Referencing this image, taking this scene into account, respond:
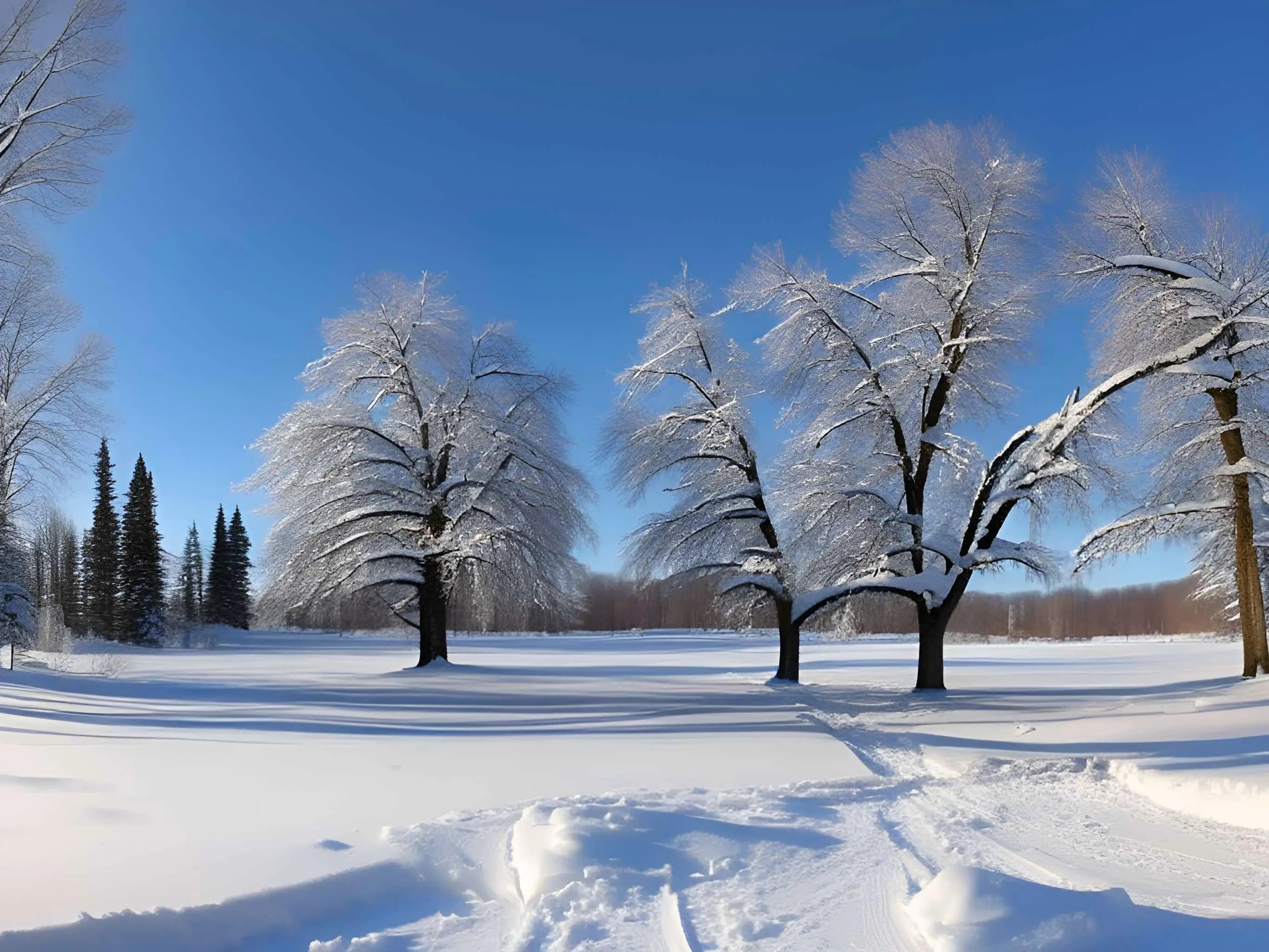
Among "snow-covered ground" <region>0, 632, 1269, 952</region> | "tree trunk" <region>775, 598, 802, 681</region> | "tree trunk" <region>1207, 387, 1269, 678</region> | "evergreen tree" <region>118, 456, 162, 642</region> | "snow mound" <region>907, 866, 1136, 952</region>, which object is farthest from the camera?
"evergreen tree" <region>118, 456, 162, 642</region>

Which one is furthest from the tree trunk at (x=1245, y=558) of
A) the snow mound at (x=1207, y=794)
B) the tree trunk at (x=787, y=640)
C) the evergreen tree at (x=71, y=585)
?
the evergreen tree at (x=71, y=585)

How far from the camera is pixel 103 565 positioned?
48469mm

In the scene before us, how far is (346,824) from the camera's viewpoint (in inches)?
223

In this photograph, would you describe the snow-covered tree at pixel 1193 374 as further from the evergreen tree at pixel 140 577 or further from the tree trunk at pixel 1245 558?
the evergreen tree at pixel 140 577

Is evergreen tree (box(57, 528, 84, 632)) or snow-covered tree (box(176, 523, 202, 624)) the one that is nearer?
evergreen tree (box(57, 528, 84, 632))

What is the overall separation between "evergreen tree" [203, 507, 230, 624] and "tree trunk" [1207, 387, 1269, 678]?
62.4 m

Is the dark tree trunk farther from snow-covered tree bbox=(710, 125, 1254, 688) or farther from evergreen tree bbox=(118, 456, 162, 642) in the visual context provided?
evergreen tree bbox=(118, 456, 162, 642)

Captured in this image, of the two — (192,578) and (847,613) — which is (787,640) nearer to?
(847,613)

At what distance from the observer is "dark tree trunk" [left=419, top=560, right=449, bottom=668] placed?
20.0 m

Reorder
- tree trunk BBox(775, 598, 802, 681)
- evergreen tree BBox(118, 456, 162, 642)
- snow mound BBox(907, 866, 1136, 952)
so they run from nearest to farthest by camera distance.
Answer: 1. snow mound BBox(907, 866, 1136, 952)
2. tree trunk BBox(775, 598, 802, 681)
3. evergreen tree BBox(118, 456, 162, 642)

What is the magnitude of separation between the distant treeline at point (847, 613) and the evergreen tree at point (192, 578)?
12695 mm

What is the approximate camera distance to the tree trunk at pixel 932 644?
54.4 feet

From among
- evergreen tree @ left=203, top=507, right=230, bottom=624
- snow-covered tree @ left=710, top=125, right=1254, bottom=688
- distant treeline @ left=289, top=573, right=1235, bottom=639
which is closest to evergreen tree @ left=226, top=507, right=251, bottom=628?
evergreen tree @ left=203, top=507, right=230, bottom=624

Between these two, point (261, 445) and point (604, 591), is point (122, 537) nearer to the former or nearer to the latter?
point (261, 445)
